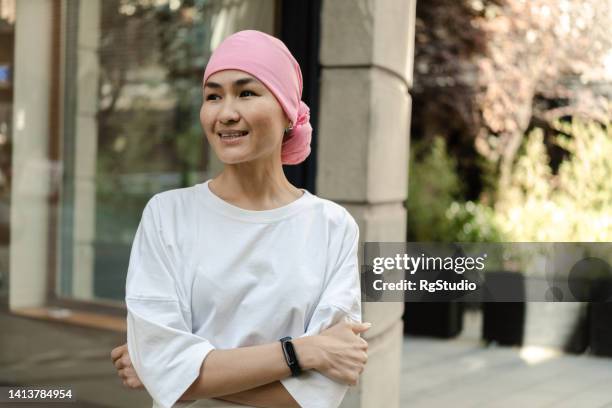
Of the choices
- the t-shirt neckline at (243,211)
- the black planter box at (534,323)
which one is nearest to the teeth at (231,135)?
the t-shirt neckline at (243,211)

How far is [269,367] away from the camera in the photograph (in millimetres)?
1570

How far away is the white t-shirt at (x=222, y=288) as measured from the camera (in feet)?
5.16

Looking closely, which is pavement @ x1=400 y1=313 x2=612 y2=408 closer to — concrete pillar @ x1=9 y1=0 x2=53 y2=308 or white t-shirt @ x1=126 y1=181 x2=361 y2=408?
concrete pillar @ x1=9 y1=0 x2=53 y2=308

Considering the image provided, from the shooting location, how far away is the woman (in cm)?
157

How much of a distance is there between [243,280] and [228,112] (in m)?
0.32

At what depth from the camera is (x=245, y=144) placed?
5.29 ft

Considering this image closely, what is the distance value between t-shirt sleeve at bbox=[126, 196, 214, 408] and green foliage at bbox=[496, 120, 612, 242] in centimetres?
556

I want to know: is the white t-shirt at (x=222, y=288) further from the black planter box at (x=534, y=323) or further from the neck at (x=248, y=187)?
the black planter box at (x=534, y=323)

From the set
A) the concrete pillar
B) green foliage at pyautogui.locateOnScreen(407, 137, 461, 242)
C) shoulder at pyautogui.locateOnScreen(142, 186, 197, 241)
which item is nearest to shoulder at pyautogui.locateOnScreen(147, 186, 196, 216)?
shoulder at pyautogui.locateOnScreen(142, 186, 197, 241)

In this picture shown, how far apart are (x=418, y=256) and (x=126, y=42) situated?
6.49 feet

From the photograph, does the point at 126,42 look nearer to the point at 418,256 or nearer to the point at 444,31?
the point at 418,256

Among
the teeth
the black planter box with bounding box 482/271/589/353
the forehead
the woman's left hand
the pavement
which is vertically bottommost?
the pavement

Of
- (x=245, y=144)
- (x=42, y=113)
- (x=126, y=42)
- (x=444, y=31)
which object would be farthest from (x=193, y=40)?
(x=444, y=31)

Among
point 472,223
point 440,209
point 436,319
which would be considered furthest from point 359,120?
point 440,209
